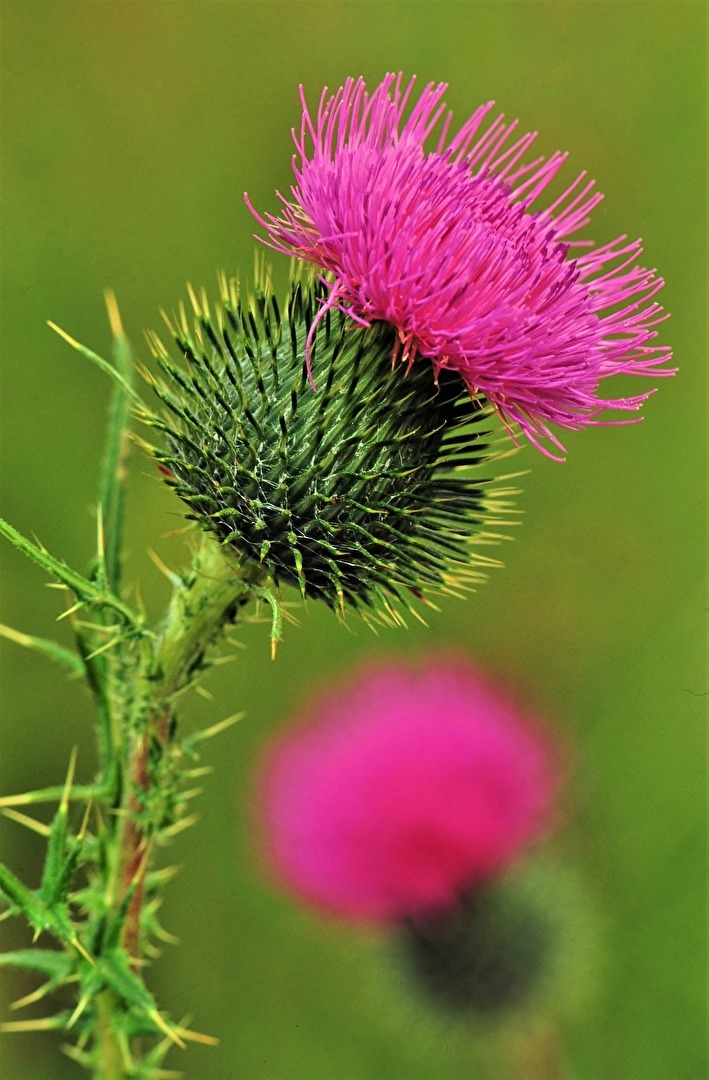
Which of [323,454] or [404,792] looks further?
[404,792]

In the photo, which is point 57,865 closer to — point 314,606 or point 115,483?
point 115,483

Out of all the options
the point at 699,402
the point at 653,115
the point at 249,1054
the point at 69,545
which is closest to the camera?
the point at 249,1054

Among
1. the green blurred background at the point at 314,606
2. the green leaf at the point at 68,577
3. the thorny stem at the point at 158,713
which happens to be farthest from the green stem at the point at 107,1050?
the green blurred background at the point at 314,606

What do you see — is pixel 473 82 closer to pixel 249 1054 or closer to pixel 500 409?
pixel 500 409

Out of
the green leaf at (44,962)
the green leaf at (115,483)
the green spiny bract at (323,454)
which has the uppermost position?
the green spiny bract at (323,454)

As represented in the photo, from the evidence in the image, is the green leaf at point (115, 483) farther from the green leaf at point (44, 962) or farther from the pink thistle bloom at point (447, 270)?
the green leaf at point (44, 962)

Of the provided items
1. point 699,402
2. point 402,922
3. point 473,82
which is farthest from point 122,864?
point 473,82

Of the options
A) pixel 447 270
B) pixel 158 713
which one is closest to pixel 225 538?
pixel 158 713
